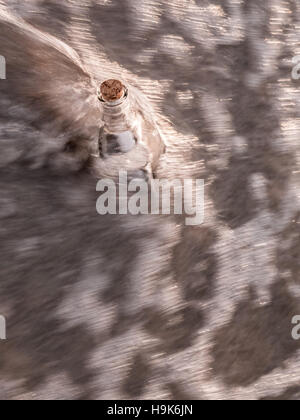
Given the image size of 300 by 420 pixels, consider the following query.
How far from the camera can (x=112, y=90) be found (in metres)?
0.51

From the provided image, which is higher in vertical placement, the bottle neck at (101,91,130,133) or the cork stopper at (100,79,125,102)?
the cork stopper at (100,79,125,102)

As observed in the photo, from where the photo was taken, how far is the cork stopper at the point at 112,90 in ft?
1.65

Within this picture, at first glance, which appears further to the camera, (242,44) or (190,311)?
(242,44)

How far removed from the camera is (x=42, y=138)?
53 centimetres

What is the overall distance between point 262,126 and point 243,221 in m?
0.12

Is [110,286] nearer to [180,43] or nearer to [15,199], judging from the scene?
[15,199]

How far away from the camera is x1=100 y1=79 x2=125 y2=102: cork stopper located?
0.50 metres

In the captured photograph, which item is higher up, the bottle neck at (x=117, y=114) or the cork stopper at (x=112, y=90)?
the cork stopper at (x=112, y=90)

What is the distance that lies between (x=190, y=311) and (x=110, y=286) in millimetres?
83

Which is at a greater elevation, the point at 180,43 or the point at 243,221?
the point at 180,43

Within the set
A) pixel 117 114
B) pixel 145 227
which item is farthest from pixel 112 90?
pixel 145 227

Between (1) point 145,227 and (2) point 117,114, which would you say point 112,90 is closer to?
(2) point 117,114
